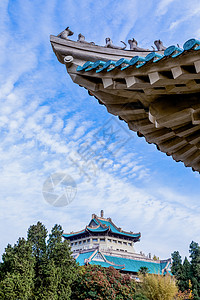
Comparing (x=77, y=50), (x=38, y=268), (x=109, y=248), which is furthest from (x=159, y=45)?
(x=109, y=248)

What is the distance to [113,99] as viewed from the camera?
450cm

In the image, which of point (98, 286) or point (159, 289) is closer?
point (159, 289)

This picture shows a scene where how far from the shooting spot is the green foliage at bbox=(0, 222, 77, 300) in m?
15.4

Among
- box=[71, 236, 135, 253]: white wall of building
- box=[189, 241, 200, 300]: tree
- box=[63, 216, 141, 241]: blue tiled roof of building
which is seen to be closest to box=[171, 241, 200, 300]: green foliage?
box=[189, 241, 200, 300]: tree

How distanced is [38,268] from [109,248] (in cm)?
2707

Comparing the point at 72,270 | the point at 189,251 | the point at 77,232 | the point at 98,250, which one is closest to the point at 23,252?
the point at 72,270

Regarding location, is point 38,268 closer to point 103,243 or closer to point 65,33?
point 65,33

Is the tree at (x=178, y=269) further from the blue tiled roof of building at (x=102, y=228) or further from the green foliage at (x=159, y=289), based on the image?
the green foliage at (x=159, y=289)

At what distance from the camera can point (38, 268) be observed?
1834cm

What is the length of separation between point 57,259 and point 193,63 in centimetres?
1776

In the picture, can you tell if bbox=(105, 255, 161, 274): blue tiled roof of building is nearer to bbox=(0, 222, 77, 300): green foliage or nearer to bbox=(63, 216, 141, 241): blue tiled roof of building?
bbox=(63, 216, 141, 241): blue tiled roof of building

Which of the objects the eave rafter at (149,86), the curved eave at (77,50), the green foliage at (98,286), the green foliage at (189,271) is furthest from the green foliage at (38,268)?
the green foliage at (189,271)

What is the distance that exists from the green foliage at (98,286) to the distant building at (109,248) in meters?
11.6

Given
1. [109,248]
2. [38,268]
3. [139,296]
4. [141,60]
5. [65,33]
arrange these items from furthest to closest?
[109,248]
[139,296]
[38,268]
[65,33]
[141,60]
